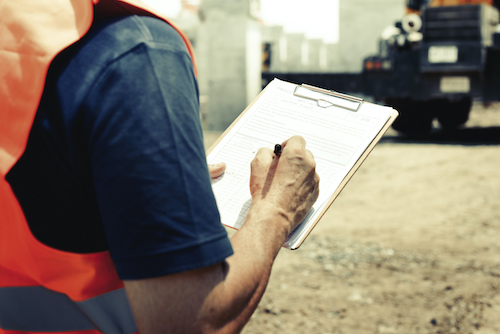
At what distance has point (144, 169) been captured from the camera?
2.20ft

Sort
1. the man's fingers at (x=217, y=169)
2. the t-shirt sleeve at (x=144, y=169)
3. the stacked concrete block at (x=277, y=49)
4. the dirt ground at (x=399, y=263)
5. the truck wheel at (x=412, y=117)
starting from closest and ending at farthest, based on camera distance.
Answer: the t-shirt sleeve at (x=144, y=169) → the man's fingers at (x=217, y=169) → the dirt ground at (x=399, y=263) → the truck wheel at (x=412, y=117) → the stacked concrete block at (x=277, y=49)

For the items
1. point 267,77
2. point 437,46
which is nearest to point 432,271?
point 437,46

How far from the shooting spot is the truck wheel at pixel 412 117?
894 centimetres

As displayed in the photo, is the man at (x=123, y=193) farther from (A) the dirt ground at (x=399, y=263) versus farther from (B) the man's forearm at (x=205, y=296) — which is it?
(A) the dirt ground at (x=399, y=263)

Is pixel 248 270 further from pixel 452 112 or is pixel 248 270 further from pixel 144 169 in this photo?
pixel 452 112

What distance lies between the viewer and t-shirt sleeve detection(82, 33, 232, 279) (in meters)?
0.67

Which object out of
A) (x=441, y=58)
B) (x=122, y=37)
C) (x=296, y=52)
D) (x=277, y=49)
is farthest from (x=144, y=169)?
(x=296, y=52)

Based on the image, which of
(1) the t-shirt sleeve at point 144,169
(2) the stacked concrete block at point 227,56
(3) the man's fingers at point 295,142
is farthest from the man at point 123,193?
(2) the stacked concrete block at point 227,56

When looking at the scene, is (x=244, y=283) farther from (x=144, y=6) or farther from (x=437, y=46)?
(x=437, y=46)

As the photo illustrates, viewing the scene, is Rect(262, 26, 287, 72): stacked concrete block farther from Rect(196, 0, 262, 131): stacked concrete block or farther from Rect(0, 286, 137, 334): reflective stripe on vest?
Rect(0, 286, 137, 334): reflective stripe on vest

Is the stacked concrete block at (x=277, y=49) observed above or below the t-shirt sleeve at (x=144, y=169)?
below

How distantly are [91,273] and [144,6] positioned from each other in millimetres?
409

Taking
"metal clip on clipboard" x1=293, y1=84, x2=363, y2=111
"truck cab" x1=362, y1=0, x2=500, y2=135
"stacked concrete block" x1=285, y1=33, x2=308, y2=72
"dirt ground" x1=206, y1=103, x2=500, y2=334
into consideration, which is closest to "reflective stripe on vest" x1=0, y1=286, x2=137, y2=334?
"metal clip on clipboard" x1=293, y1=84, x2=363, y2=111

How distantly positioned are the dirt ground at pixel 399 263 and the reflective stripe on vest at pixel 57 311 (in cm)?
196
